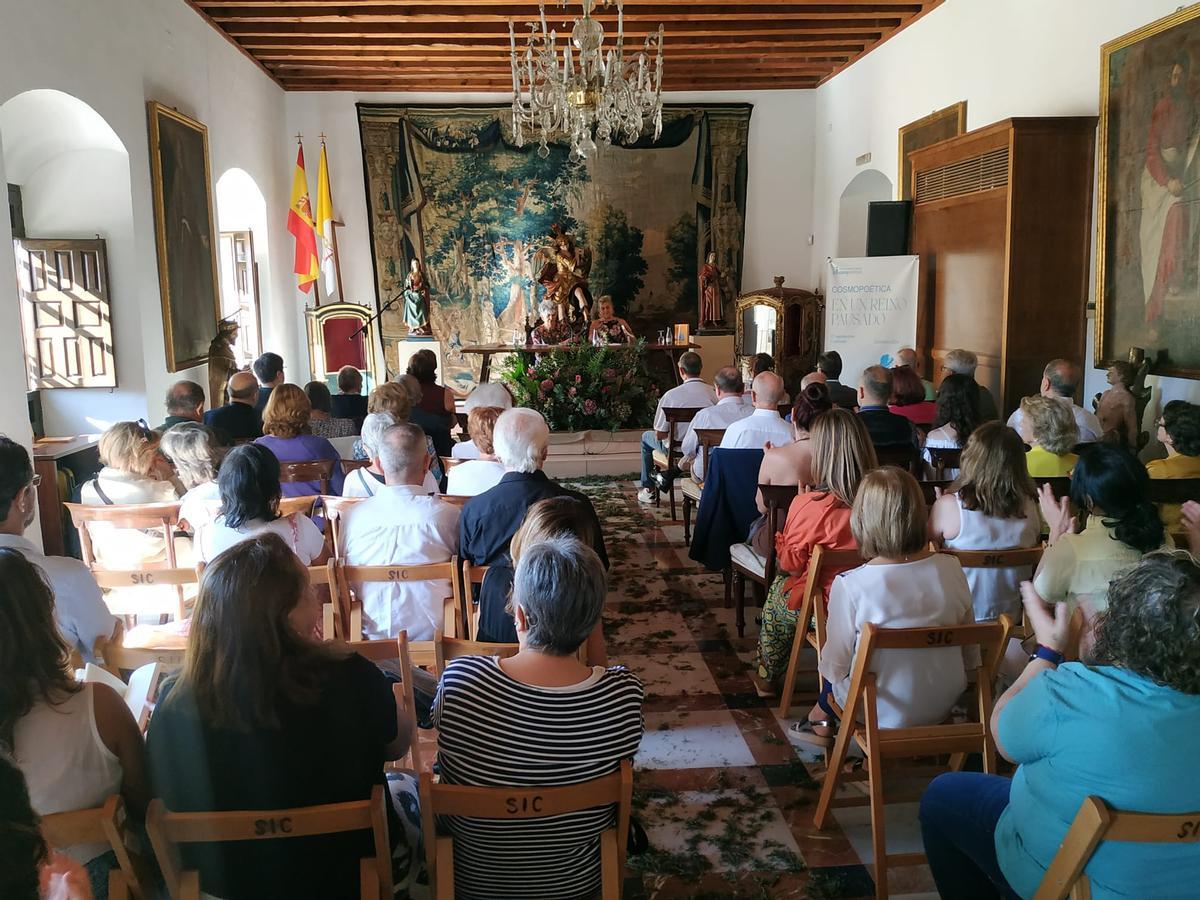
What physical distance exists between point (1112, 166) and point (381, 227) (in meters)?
9.70

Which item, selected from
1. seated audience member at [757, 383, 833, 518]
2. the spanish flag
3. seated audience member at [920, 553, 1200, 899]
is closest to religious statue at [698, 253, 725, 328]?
the spanish flag

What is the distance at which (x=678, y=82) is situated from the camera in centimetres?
1306

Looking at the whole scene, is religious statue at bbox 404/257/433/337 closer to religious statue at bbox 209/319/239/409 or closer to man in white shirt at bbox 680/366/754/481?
religious statue at bbox 209/319/239/409

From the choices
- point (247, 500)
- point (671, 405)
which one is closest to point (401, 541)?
point (247, 500)

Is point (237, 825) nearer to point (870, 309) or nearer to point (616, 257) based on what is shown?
point (870, 309)

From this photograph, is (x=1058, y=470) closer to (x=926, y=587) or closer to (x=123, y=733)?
(x=926, y=587)

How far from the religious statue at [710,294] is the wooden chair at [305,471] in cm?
946

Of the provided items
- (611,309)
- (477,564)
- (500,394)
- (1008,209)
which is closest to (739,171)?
(611,309)

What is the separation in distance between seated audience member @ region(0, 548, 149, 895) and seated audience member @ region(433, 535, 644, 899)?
689 mm

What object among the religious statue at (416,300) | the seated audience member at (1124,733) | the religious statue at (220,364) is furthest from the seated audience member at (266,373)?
the seated audience member at (1124,733)

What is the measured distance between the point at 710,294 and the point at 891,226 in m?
4.38

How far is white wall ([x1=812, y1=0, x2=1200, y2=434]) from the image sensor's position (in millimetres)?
6805

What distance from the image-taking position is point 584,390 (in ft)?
31.1

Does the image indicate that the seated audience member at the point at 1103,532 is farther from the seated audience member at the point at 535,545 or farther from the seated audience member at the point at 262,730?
the seated audience member at the point at 262,730
